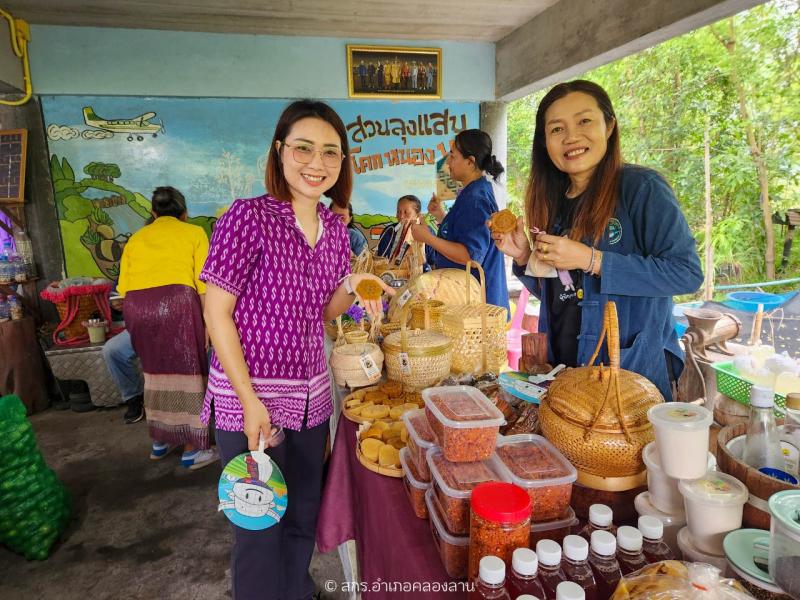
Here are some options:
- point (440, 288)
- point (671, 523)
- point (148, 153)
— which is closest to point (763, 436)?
point (671, 523)

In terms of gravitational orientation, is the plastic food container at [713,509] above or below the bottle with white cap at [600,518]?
above

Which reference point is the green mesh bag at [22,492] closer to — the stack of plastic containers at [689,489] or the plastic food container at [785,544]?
the stack of plastic containers at [689,489]

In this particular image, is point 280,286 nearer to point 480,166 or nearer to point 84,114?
point 480,166

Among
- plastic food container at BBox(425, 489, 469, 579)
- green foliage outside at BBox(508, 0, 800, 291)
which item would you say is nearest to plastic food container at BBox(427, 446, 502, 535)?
plastic food container at BBox(425, 489, 469, 579)

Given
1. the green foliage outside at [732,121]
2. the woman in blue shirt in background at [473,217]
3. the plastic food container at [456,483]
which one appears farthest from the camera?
the green foliage outside at [732,121]

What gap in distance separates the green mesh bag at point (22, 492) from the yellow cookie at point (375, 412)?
1960mm

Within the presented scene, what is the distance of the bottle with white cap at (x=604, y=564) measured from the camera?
2.30ft

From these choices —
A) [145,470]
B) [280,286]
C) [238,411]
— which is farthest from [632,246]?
[145,470]

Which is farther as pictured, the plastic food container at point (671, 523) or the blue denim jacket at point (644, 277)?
the blue denim jacket at point (644, 277)

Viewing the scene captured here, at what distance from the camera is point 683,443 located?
30.3 inches

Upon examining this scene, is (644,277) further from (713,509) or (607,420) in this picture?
(713,509)

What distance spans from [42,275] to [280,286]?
14.5ft

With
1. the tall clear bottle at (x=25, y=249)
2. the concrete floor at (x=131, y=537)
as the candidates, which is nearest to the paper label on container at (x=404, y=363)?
the concrete floor at (x=131, y=537)

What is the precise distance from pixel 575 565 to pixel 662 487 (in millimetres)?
250
